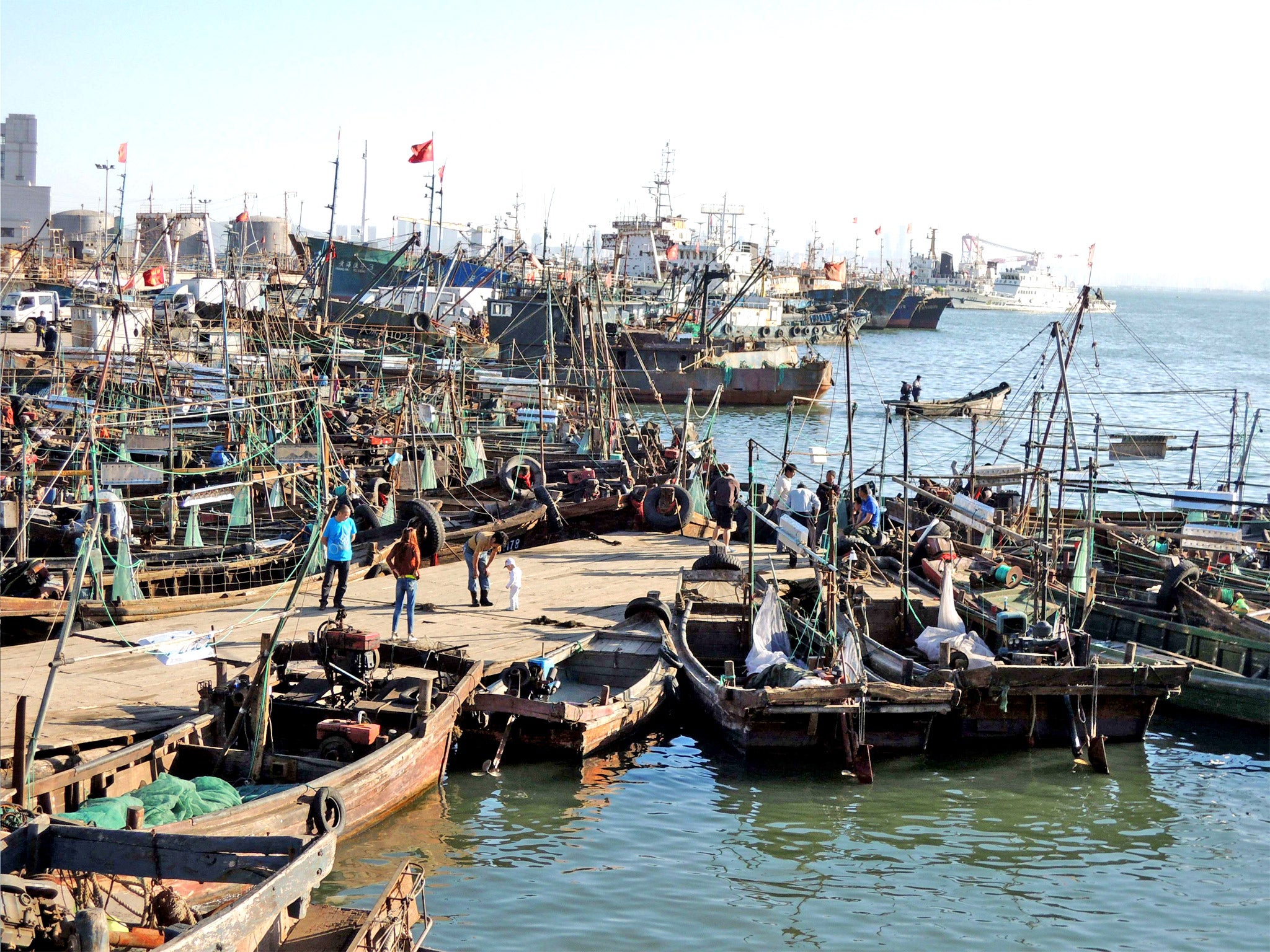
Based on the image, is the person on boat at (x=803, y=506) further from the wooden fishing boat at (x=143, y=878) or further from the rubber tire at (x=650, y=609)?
the wooden fishing boat at (x=143, y=878)

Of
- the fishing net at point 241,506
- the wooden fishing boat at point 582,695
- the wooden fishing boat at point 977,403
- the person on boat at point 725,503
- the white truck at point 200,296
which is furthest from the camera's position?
the wooden fishing boat at point 977,403

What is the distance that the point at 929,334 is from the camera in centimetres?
12675

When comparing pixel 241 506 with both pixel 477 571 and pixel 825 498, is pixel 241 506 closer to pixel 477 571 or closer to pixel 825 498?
pixel 477 571

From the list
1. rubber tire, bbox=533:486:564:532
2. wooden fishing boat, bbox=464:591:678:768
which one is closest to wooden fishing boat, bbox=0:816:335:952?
wooden fishing boat, bbox=464:591:678:768

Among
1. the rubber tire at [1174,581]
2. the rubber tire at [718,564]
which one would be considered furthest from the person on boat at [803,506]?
the rubber tire at [1174,581]

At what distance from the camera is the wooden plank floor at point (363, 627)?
13.6m

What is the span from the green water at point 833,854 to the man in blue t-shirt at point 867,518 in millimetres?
6153

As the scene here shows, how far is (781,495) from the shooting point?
25125 millimetres

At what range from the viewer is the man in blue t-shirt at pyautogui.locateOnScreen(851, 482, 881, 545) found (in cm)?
2228

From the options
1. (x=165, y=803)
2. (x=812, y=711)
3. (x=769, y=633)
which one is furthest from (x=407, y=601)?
(x=165, y=803)

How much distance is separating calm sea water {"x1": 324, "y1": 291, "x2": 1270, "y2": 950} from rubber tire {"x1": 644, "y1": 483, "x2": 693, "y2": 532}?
25.3 feet

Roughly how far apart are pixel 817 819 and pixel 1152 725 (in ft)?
21.6

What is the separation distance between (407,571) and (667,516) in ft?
29.6

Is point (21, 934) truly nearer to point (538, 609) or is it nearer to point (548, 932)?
point (548, 932)
